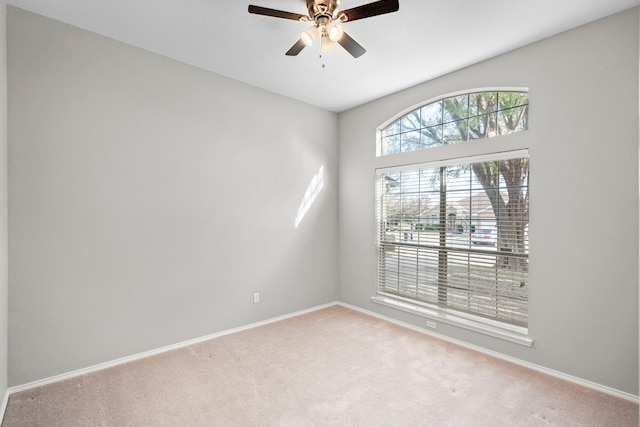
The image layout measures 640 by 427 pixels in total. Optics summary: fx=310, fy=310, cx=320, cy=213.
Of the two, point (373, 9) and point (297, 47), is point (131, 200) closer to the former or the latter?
point (297, 47)

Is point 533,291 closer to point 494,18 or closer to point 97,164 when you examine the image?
point 494,18

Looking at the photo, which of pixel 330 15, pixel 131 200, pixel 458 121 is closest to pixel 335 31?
pixel 330 15

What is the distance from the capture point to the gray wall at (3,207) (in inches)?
81.5

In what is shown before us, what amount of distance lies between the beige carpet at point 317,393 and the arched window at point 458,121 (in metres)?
2.15

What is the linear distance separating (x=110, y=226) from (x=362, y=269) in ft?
9.50

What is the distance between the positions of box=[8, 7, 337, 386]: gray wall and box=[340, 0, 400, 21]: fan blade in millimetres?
1874

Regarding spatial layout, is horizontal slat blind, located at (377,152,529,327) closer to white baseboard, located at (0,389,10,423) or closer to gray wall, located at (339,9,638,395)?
gray wall, located at (339,9,638,395)

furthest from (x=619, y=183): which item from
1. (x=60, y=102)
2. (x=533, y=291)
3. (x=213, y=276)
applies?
(x=60, y=102)

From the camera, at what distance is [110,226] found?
265 cm

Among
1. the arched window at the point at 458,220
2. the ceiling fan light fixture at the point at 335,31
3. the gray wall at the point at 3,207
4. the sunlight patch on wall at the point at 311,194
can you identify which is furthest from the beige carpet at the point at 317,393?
the ceiling fan light fixture at the point at 335,31

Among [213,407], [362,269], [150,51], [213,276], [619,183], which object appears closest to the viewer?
[213,407]

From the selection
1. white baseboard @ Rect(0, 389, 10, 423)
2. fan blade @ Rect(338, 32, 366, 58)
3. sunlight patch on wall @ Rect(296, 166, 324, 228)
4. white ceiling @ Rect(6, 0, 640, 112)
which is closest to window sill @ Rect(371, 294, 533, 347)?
sunlight patch on wall @ Rect(296, 166, 324, 228)

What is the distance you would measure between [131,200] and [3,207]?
2.63 feet

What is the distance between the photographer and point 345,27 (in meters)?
2.44
